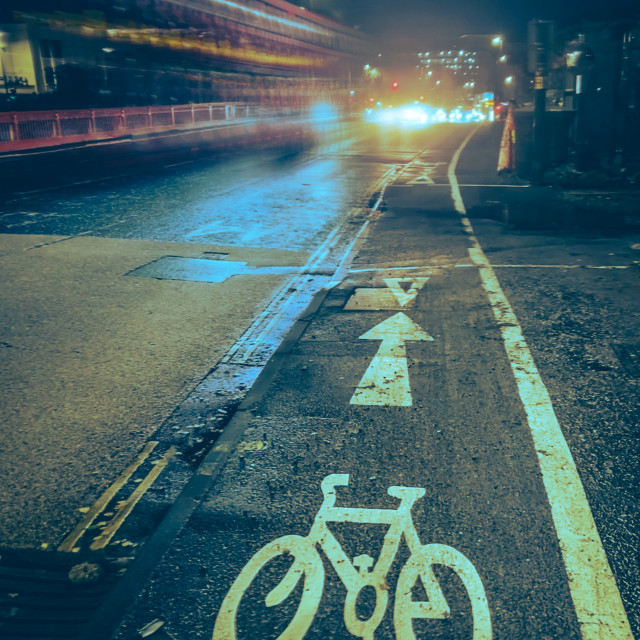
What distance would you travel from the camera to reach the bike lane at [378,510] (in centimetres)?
264

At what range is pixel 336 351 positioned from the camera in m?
5.59

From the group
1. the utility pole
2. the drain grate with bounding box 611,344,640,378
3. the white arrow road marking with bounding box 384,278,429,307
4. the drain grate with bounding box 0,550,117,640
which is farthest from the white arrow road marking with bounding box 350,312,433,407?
the utility pole

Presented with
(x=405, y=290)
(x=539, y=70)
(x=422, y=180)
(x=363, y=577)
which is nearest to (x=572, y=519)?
(x=363, y=577)

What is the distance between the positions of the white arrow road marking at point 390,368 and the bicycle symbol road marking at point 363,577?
1.35 metres

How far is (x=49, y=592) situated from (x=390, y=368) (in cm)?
301

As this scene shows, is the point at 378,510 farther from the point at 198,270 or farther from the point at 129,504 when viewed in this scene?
the point at 198,270

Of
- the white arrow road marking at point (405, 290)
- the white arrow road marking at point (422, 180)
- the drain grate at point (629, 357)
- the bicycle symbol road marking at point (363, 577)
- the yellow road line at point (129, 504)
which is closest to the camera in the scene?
the bicycle symbol road marking at point (363, 577)

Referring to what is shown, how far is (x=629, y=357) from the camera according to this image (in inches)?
206

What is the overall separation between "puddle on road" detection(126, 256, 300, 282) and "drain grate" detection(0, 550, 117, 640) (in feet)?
17.3

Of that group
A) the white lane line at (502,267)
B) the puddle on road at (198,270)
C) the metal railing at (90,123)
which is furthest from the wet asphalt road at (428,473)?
the metal railing at (90,123)

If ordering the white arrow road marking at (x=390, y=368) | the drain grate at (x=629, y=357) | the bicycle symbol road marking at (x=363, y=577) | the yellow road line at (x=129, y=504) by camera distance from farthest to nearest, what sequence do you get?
the drain grate at (x=629, y=357), the white arrow road marking at (x=390, y=368), the yellow road line at (x=129, y=504), the bicycle symbol road marking at (x=363, y=577)

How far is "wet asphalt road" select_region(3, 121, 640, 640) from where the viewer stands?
2672 millimetres

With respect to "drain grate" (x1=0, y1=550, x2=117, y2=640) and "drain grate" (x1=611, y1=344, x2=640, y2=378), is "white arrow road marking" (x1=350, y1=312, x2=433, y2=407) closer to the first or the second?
"drain grate" (x1=611, y1=344, x2=640, y2=378)

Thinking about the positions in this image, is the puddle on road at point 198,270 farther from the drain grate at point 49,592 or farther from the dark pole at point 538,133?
the dark pole at point 538,133
